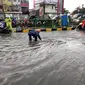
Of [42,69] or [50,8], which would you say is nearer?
[42,69]

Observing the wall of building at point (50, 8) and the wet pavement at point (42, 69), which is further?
the wall of building at point (50, 8)

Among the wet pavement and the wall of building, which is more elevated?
the wall of building

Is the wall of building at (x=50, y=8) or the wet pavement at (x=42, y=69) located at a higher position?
the wall of building at (x=50, y=8)

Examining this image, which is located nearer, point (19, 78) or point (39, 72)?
point (19, 78)

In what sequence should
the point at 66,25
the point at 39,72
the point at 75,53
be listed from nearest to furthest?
the point at 39,72 < the point at 75,53 < the point at 66,25

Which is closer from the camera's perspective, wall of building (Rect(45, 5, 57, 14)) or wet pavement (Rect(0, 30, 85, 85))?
wet pavement (Rect(0, 30, 85, 85))

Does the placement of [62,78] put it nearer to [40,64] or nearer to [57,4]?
[40,64]

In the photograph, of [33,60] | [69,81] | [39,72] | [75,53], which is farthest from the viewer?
[75,53]

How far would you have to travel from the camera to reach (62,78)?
6.30 m

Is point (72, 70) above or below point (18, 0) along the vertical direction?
below

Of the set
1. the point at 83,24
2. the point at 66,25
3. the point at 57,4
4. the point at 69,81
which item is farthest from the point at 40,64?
the point at 57,4

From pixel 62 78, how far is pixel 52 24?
68.5 feet

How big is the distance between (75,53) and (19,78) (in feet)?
13.2

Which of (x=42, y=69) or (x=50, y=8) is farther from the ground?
(x=50, y=8)
